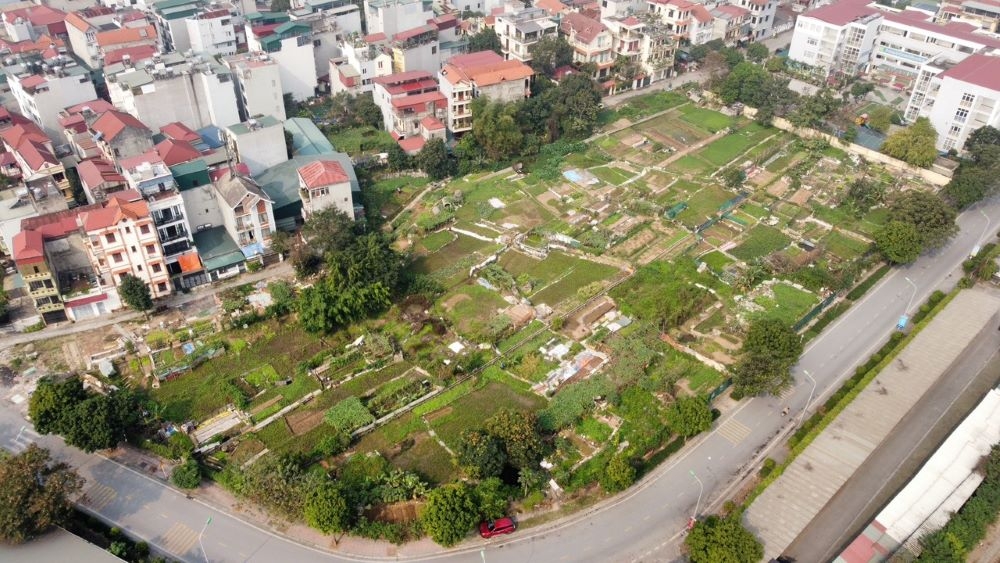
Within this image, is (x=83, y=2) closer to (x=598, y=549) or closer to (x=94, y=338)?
(x=94, y=338)

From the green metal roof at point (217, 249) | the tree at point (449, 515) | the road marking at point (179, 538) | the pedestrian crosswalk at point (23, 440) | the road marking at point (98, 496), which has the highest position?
the green metal roof at point (217, 249)

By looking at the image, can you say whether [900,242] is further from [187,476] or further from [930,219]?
[187,476]

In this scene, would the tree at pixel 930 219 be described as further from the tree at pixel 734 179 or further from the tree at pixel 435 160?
the tree at pixel 435 160

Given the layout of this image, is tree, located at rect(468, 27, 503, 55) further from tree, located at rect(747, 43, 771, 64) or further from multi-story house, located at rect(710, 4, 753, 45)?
tree, located at rect(747, 43, 771, 64)

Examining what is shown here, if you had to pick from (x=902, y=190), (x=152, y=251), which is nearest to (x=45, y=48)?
(x=152, y=251)

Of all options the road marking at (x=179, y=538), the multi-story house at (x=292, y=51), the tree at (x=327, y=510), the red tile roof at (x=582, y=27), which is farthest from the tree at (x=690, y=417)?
the multi-story house at (x=292, y=51)
